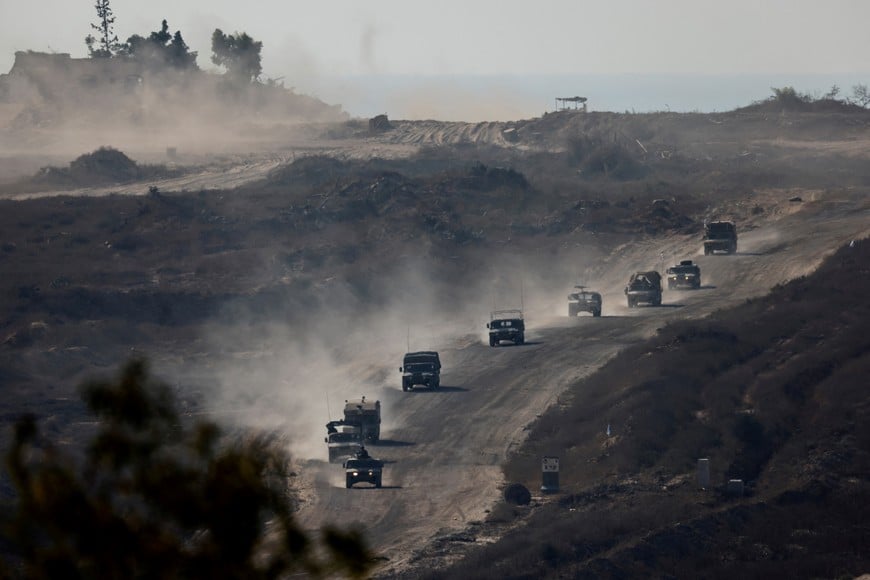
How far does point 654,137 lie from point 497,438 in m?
102

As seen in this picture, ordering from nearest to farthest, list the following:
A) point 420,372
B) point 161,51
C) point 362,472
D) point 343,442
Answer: point 362,472 → point 343,442 → point 420,372 → point 161,51

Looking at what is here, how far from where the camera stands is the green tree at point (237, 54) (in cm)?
18288

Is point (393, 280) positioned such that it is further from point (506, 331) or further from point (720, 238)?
point (720, 238)

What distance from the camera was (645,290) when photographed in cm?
7119

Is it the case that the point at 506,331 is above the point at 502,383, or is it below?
above

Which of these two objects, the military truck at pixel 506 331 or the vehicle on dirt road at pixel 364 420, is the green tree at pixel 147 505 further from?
the military truck at pixel 506 331

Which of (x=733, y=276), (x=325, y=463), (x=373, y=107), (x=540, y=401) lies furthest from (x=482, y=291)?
(x=373, y=107)

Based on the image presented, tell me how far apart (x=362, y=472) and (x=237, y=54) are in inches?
5857

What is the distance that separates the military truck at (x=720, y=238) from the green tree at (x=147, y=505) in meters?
73.0

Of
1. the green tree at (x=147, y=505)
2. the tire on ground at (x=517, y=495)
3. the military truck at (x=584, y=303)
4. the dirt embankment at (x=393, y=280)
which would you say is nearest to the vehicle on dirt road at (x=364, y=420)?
the dirt embankment at (x=393, y=280)

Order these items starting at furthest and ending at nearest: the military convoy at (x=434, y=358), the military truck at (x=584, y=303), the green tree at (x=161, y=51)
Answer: the green tree at (x=161, y=51), the military truck at (x=584, y=303), the military convoy at (x=434, y=358)

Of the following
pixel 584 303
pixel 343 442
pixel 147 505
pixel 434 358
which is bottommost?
pixel 343 442

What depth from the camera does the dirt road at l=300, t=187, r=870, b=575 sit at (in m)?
38.5

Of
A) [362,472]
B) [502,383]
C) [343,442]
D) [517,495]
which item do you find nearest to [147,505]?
[517,495]
